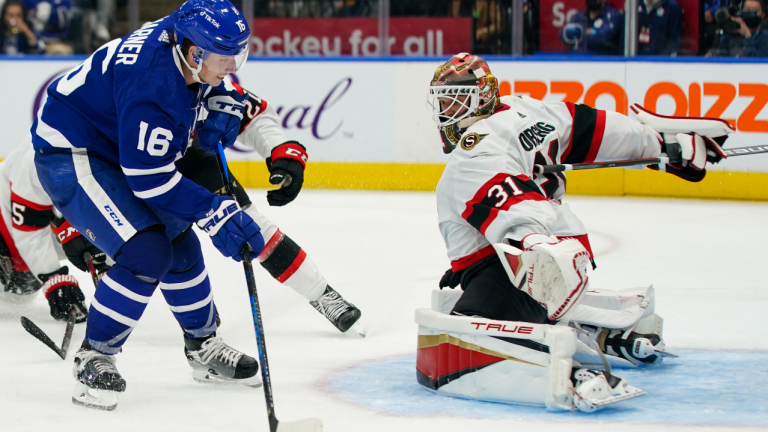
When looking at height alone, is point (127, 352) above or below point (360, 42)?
below

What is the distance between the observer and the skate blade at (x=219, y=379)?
258 cm

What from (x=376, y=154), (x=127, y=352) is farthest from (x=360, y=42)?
(x=127, y=352)

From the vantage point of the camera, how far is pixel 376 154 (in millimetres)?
6328

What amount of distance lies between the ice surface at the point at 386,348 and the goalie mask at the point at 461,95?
2.23ft

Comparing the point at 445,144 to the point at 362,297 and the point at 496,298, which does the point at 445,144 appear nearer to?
the point at 496,298

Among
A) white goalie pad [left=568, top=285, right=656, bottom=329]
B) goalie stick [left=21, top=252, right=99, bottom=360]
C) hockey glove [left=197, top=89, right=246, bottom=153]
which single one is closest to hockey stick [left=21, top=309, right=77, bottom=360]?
goalie stick [left=21, top=252, right=99, bottom=360]

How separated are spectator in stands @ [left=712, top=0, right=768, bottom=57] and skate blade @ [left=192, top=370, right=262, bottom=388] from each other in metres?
4.22

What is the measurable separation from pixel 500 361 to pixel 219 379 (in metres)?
0.79

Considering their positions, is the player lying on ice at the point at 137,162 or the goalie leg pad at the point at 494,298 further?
the goalie leg pad at the point at 494,298

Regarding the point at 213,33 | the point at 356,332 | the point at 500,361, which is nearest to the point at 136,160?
the point at 213,33

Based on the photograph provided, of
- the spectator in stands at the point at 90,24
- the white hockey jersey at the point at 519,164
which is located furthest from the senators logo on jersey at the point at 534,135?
the spectator in stands at the point at 90,24

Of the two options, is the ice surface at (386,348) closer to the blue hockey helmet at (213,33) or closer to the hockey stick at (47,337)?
the hockey stick at (47,337)

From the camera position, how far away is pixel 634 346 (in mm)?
2607

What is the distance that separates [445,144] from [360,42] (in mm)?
4288
